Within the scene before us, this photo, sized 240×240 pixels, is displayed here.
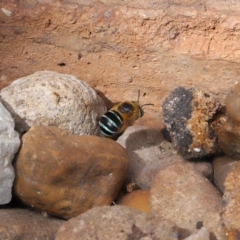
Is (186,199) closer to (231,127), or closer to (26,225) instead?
(231,127)

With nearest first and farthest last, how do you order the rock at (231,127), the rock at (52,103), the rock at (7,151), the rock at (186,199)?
1. the rock at (186,199)
2. the rock at (7,151)
3. the rock at (231,127)
4. the rock at (52,103)

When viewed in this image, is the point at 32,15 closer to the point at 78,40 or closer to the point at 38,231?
the point at 78,40

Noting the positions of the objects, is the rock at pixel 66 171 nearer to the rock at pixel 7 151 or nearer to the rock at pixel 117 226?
the rock at pixel 7 151

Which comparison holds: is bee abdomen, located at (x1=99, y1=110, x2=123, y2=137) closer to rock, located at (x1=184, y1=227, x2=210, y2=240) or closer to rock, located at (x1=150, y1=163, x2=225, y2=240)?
rock, located at (x1=150, y1=163, x2=225, y2=240)

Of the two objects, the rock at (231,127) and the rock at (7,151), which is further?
the rock at (231,127)

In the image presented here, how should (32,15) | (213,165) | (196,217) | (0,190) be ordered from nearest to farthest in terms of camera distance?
(196,217) → (0,190) → (213,165) → (32,15)

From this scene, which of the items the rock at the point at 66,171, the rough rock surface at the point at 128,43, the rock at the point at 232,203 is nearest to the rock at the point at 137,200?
the rock at the point at 66,171

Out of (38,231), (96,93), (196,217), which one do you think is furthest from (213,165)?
(38,231)
